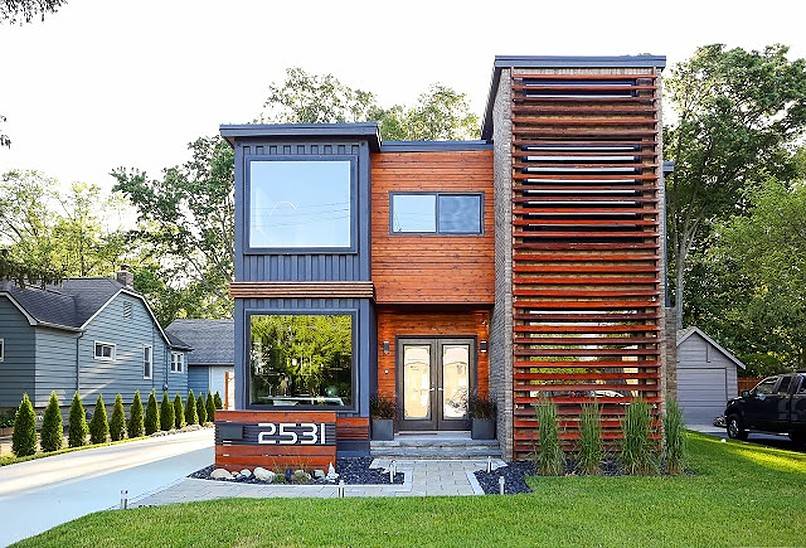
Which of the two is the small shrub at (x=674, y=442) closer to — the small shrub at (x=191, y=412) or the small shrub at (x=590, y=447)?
the small shrub at (x=590, y=447)

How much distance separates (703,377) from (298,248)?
47.6 ft

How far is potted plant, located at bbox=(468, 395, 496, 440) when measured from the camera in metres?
15.3

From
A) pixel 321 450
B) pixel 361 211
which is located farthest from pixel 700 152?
pixel 321 450

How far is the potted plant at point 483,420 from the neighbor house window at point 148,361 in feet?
50.8

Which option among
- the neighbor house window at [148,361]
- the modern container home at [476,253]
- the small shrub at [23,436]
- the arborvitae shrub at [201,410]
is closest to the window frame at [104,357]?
the neighbor house window at [148,361]

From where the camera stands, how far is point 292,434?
1238 cm

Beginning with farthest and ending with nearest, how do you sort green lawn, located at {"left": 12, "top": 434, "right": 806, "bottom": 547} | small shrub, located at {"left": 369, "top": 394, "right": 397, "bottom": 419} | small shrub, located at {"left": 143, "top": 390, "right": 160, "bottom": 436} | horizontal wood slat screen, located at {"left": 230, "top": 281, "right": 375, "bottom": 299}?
1. small shrub, located at {"left": 143, "top": 390, "right": 160, "bottom": 436}
2. small shrub, located at {"left": 369, "top": 394, "right": 397, "bottom": 419}
3. horizontal wood slat screen, located at {"left": 230, "top": 281, "right": 375, "bottom": 299}
4. green lawn, located at {"left": 12, "top": 434, "right": 806, "bottom": 547}

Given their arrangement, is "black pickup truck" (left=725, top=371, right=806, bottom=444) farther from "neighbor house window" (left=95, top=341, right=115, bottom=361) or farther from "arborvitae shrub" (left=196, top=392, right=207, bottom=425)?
"neighbor house window" (left=95, top=341, right=115, bottom=361)

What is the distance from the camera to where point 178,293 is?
39.0m

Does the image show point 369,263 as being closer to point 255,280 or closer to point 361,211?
point 361,211

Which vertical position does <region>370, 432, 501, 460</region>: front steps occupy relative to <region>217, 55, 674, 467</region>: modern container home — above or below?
below

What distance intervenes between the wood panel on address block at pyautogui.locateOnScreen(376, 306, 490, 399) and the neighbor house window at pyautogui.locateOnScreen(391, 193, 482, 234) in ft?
5.99

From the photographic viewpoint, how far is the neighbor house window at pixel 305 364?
14406 millimetres

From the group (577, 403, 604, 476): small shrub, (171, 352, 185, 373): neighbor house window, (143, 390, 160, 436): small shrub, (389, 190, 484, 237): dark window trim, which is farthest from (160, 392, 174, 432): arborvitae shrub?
(577, 403, 604, 476): small shrub
